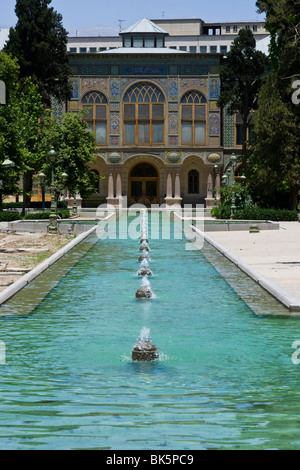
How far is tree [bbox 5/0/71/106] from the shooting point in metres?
48.8

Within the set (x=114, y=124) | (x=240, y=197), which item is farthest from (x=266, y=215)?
(x=114, y=124)

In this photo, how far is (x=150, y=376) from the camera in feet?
24.8

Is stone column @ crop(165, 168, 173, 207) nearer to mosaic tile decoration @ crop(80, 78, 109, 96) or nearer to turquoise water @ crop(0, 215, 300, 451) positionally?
mosaic tile decoration @ crop(80, 78, 109, 96)

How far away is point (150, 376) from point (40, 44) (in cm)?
4386

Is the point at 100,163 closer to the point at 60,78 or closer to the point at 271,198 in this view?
the point at 60,78

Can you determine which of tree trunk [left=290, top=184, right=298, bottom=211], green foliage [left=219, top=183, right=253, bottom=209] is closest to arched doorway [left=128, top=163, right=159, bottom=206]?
green foliage [left=219, top=183, right=253, bottom=209]

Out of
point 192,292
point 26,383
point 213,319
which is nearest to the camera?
point 26,383

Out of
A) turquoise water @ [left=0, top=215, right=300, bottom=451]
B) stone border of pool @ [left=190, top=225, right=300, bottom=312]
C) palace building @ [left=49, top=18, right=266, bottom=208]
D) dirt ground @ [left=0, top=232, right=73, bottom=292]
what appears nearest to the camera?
turquoise water @ [left=0, top=215, right=300, bottom=451]

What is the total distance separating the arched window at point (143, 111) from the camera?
58562 millimetres

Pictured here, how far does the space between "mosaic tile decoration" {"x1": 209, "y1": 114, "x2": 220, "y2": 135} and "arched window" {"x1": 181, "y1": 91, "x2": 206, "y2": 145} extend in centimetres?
50

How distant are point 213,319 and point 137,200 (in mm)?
50181

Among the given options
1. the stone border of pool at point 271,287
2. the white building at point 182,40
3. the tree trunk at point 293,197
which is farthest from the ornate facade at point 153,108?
the stone border of pool at point 271,287

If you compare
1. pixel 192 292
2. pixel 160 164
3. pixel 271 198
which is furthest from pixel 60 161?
pixel 192 292

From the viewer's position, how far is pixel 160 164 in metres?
59.7
